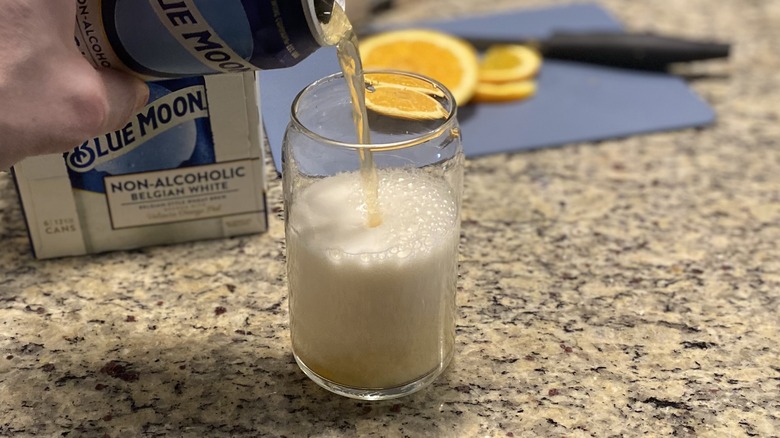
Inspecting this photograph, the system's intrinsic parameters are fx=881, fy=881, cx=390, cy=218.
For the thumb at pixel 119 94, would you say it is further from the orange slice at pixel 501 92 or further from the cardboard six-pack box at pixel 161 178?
the orange slice at pixel 501 92

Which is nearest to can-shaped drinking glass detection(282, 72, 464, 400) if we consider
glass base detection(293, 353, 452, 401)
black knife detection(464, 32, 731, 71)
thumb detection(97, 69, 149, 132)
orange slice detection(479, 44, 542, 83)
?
glass base detection(293, 353, 452, 401)

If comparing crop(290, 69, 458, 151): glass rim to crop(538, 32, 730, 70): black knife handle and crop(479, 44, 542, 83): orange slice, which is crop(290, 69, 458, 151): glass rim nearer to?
crop(479, 44, 542, 83): orange slice

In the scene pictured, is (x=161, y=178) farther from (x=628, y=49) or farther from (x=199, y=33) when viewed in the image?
(x=628, y=49)

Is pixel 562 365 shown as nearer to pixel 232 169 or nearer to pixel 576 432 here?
pixel 576 432

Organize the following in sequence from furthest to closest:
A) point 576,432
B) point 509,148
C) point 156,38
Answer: point 509,148, point 576,432, point 156,38

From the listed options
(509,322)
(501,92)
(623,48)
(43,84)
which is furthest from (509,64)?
(43,84)

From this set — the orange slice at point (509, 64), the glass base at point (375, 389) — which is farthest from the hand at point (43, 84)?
the orange slice at point (509, 64)

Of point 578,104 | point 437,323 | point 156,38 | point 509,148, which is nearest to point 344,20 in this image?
point 156,38
